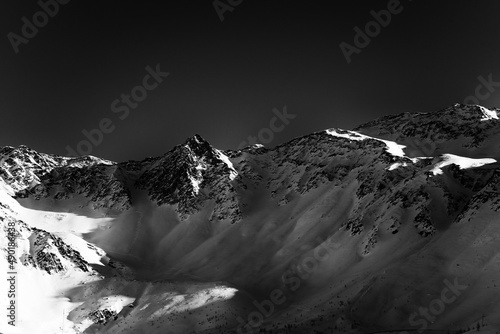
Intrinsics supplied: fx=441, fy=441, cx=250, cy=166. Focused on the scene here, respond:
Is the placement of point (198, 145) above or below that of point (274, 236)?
above

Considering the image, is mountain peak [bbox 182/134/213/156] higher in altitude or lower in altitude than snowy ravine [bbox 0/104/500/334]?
higher

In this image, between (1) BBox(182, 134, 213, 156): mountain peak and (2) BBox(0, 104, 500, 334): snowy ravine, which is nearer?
(2) BBox(0, 104, 500, 334): snowy ravine

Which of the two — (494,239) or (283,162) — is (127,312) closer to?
(494,239)

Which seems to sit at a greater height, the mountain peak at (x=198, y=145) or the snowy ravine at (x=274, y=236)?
the mountain peak at (x=198, y=145)

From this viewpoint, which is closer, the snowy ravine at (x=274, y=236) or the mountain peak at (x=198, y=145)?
the snowy ravine at (x=274, y=236)

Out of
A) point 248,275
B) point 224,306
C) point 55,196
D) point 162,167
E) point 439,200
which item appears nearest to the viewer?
point 224,306

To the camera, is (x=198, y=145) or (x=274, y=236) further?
(x=198, y=145)

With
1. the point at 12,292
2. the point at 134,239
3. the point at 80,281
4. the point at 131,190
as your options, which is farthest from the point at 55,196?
the point at 12,292

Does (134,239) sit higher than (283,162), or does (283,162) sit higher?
(134,239)
